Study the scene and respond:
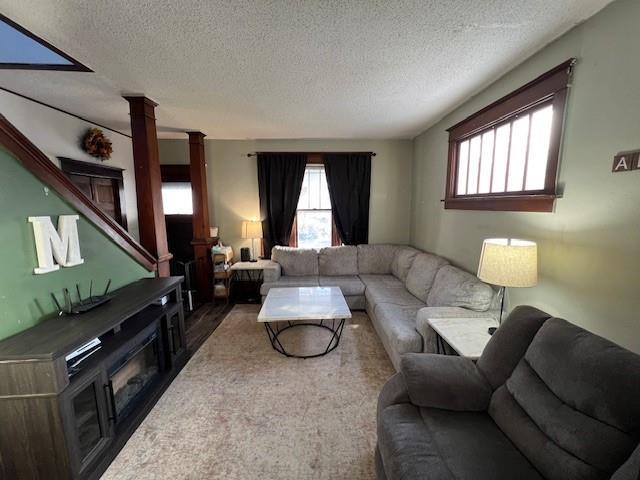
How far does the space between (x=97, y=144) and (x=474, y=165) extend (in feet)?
14.0

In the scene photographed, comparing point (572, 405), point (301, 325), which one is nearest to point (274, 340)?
point (301, 325)

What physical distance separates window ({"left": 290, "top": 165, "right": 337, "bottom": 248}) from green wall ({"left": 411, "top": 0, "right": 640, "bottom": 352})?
2.78 meters

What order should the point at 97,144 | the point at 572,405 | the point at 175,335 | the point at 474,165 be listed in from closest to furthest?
the point at 572,405
the point at 175,335
the point at 474,165
the point at 97,144

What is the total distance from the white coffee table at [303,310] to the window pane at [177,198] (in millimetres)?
2248

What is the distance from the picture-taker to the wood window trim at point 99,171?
114 inches

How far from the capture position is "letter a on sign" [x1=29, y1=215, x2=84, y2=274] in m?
1.45

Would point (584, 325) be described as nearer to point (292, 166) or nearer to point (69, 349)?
point (69, 349)

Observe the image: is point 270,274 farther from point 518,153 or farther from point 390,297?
point 518,153

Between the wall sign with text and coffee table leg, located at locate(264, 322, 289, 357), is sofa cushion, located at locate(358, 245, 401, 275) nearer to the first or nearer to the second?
coffee table leg, located at locate(264, 322, 289, 357)

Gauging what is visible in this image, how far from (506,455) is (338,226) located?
3427 mm

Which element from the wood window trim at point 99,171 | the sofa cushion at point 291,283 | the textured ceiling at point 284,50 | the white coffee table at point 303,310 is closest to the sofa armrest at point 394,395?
the white coffee table at point 303,310

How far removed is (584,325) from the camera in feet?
4.79

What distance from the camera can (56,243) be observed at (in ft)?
5.05

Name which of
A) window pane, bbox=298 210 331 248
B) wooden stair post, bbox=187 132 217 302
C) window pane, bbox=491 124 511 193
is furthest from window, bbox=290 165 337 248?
window pane, bbox=491 124 511 193
